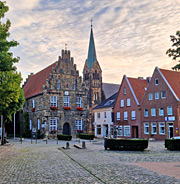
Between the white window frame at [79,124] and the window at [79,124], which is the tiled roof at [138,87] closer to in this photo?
the white window frame at [79,124]

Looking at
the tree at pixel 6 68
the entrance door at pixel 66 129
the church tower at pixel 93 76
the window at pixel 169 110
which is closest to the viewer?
the tree at pixel 6 68

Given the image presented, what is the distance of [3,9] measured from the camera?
1681 cm

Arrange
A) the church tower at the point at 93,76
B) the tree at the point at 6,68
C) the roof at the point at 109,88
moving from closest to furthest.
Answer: the tree at the point at 6,68, the church tower at the point at 93,76, the roof at the point at 109,88

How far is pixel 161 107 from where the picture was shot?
4069cm

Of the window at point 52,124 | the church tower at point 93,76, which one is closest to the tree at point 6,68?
the window at point 52,124

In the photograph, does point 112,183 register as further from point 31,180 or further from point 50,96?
point 50,96

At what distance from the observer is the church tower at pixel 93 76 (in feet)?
268

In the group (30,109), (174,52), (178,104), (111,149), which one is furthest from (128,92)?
(174,52)

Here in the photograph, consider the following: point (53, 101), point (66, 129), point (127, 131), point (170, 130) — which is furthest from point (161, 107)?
point (53, 101)

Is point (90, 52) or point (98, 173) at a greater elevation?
point (90, 52)

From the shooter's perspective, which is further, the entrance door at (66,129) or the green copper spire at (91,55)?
the green copper spire at (91,55)

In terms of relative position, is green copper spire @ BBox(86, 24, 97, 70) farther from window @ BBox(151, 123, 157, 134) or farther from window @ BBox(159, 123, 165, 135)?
window @ BBox(159, 123, 165, 135)

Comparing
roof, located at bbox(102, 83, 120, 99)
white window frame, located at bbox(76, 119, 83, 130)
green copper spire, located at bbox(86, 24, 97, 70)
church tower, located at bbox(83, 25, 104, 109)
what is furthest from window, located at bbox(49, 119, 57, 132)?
green copper spire, located at bbox(86, 24, 97, 70)

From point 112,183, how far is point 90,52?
8022 centimetres
